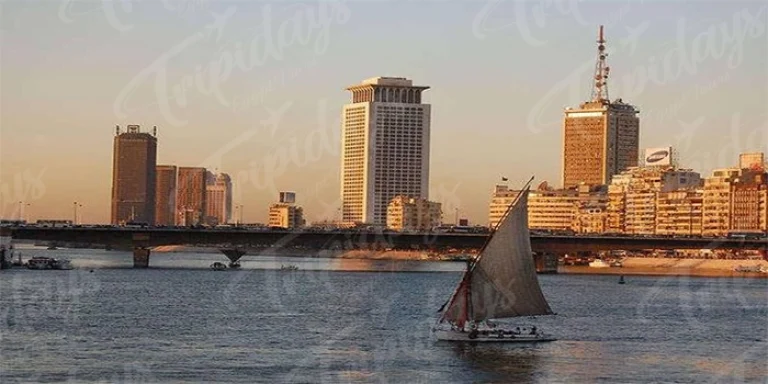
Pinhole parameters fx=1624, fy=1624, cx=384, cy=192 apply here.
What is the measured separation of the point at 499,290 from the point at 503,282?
595mm

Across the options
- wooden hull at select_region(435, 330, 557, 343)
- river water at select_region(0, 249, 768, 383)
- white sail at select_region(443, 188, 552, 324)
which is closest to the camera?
river water at select_region(0, 249, 768, 383)

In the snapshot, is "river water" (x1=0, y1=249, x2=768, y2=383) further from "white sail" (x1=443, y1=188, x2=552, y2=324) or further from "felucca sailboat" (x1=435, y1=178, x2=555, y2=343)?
"white sail" (x1=443, y1=188, x2=552, y2=324)

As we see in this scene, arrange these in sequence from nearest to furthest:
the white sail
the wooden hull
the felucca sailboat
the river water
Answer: the river water < the wooden hull < the felucca sailboat < the white sail

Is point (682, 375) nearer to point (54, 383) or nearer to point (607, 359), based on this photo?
point (607, 359)

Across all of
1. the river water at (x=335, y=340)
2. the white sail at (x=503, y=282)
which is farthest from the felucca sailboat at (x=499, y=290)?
the river water at (x=335, y=340)

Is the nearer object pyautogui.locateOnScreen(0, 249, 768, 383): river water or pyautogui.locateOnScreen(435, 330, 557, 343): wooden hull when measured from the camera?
pyautogui.locateOnScreen(0, 249, 768, 383): river water

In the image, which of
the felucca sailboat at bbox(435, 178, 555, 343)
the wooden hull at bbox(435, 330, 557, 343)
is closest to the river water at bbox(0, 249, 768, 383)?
the wooden hull at bbox(435, 330, 557, 343)

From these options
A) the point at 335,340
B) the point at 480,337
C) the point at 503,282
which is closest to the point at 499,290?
the point at 503,282

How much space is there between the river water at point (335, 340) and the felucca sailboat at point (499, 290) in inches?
64.6

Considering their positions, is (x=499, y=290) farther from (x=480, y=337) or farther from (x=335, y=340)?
(x=335, y=340)

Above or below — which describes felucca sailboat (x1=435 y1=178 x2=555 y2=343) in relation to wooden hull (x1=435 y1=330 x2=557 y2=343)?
above

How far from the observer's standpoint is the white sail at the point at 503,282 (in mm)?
102688

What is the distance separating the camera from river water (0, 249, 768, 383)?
8631cm

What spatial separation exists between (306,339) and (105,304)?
38.9 meters
